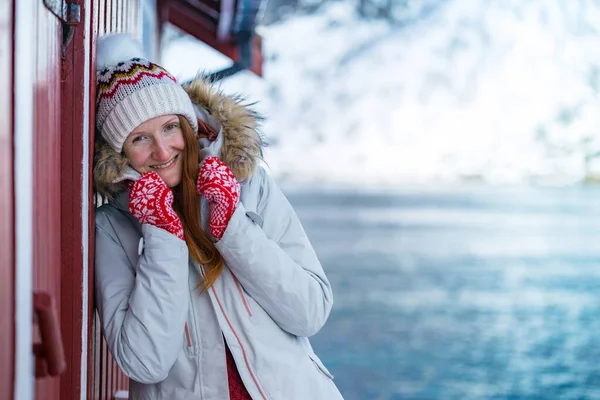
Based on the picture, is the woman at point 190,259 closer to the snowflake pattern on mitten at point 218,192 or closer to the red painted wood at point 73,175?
the snowflake pattern on mitten at point 218,192

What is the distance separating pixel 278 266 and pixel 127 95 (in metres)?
0.55

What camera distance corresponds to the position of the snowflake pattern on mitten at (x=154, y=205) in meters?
1.85

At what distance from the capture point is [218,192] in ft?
6.20

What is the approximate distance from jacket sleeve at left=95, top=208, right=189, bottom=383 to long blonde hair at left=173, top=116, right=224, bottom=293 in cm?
11

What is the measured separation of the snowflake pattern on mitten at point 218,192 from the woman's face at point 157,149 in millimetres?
103

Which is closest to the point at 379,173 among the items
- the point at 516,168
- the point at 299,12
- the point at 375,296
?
the point at 516,168

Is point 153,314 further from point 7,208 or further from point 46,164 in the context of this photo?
point 7,208

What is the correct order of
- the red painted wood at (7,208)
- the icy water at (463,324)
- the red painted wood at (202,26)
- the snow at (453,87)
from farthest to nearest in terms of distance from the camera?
the snow at (453,87)
the red painted wood at (202,26)
the icy water at (463,324)
the red painted wood at (7,208)

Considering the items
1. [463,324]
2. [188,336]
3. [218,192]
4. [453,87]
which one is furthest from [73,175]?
[453,87]

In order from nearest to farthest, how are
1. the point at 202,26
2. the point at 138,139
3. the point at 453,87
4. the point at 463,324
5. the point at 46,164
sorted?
1. the point at 46,164
2. the point at 138,139
3. the point at 202,26
4. the point at 463,324
5. the point at 453,87

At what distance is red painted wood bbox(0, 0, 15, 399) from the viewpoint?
3.86 ft

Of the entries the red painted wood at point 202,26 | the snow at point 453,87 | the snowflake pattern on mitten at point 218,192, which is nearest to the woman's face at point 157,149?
the snowflake pattern on mitten at point 218,192

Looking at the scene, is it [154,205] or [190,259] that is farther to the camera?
[190,259]

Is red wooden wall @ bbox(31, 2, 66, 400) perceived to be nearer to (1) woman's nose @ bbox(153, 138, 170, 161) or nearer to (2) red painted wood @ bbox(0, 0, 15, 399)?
(2) red painted wood @ bbox(0, 0, 15, 399)
